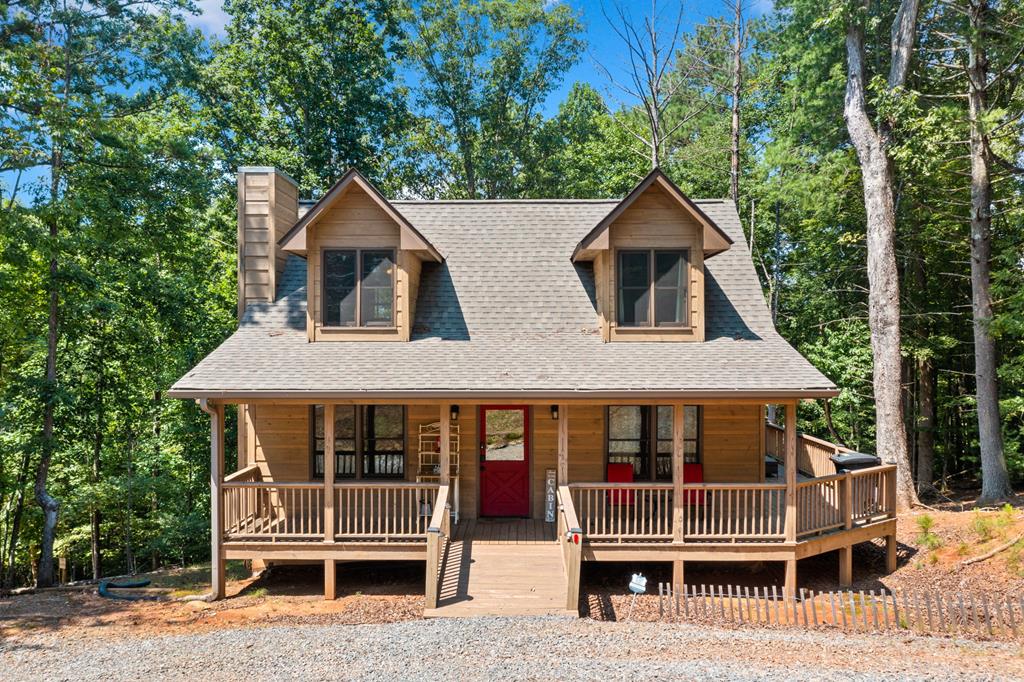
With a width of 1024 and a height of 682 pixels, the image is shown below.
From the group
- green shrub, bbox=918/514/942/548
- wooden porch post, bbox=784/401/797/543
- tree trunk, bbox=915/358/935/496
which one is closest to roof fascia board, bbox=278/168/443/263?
wooden porch post, bbox=784/401/797/543

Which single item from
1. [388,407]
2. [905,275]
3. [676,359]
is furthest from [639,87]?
[388,407]

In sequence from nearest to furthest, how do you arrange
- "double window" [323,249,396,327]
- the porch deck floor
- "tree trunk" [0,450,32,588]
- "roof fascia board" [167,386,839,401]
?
"roof fascia board" [167,386,839,401] → the porch deck floor → "double window" [323,249,396,327] → "tree trunk" [0,450,32,588]

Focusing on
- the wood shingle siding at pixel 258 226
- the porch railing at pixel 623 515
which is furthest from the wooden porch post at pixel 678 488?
the wood shingle siding at pixel 258 226

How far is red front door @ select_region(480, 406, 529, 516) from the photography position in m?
11.2

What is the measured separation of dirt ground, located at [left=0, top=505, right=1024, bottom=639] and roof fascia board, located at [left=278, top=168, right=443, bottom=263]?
5925 millimetres

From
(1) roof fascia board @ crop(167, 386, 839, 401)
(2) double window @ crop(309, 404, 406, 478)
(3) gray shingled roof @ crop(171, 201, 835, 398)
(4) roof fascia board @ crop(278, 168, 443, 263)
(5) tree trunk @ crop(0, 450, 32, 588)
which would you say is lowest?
(5) tree trunk @ crop(0, 450, 32, 588)

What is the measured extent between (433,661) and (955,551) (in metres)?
9.55

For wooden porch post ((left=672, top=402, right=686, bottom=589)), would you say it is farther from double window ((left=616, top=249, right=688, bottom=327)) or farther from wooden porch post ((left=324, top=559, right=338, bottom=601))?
wooden porch post ((left=324, top=559, right=338, bottom=601))

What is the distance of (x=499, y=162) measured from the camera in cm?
2709

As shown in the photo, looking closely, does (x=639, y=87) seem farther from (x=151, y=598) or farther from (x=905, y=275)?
(x=151, y=598)

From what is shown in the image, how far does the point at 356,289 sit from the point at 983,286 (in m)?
14.0

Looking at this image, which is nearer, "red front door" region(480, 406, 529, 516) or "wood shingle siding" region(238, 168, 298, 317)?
"red front door" region(480, 406, 529, 516)

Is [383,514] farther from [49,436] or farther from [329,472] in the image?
[49,436]

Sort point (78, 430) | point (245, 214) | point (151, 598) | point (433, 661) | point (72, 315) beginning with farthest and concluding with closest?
1. point (78, 430)
2. point (72, 315)
3. point (245, 214)
4. point (151, 598)
5. point (433, 661)
